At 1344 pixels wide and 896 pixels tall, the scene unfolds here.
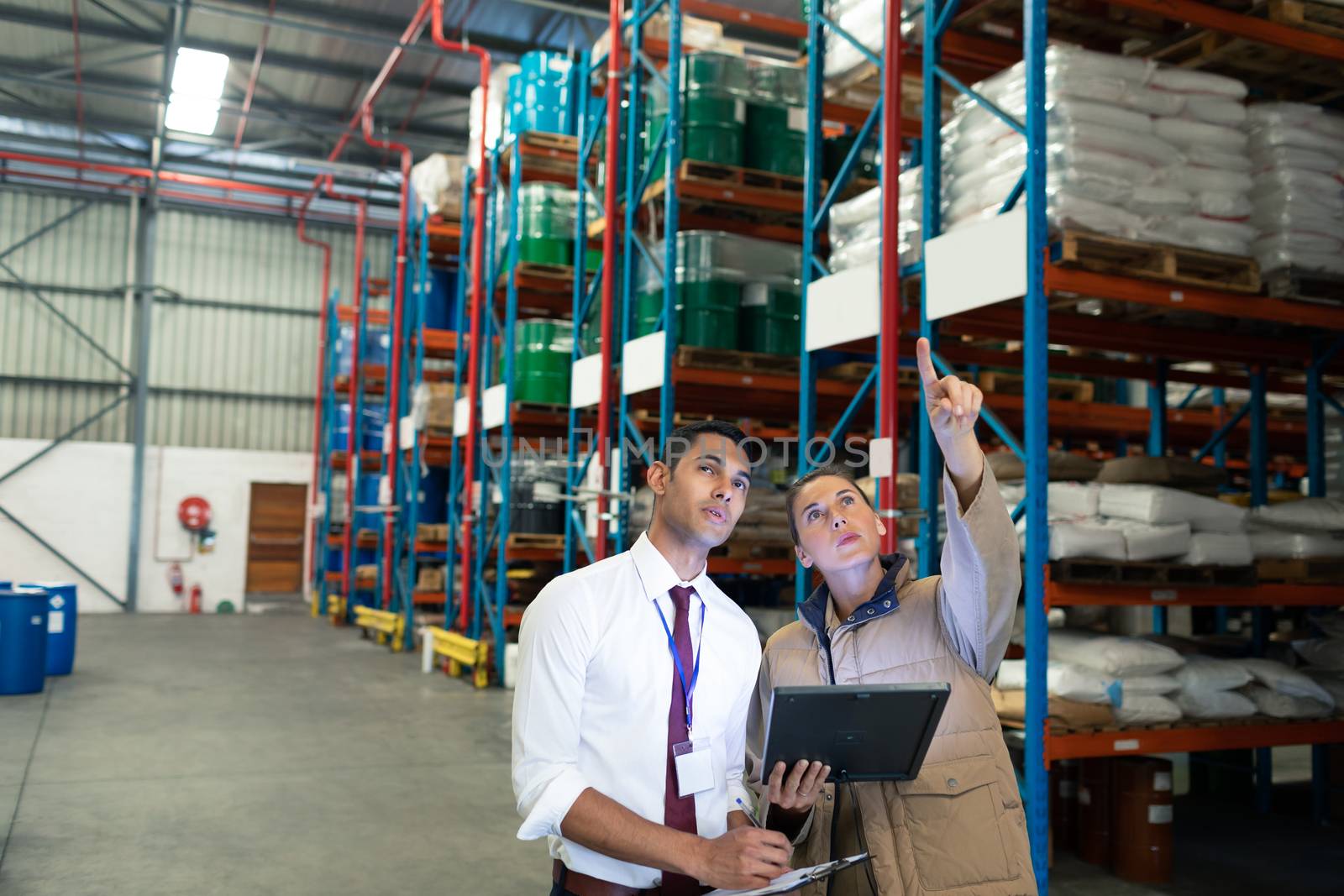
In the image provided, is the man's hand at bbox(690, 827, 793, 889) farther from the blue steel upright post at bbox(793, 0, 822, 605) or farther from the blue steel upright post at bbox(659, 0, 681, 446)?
the blue steel upright post at bbox(659, 0, 681, 446)

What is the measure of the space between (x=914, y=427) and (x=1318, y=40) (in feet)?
11.9

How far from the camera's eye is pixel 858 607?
99.3 inches

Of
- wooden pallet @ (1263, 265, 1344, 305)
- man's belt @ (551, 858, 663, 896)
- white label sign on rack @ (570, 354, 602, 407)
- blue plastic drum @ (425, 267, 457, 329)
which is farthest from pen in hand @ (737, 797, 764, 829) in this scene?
blue plastic drum @ (425, 267, 457, 329)

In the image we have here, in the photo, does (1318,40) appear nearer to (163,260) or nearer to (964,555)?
(964,555)

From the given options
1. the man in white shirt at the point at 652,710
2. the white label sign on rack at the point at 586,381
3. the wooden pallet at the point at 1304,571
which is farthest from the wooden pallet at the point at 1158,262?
the white label sign on rack at the point at 586,381

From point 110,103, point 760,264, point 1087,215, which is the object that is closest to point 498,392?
point 760,264

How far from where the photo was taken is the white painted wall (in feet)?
61.5

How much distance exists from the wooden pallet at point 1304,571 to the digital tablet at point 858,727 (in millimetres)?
4017

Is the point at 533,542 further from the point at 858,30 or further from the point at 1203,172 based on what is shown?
the point at 1203,172

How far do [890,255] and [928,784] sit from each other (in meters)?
3.58

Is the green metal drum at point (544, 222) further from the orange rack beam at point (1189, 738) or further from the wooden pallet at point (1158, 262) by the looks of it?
the orange rack beam at point (1189, 738)

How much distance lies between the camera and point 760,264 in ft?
25.0

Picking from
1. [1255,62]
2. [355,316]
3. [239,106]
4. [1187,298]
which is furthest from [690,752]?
[239,106]

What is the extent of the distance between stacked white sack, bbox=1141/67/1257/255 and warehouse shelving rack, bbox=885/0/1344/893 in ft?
0.83
